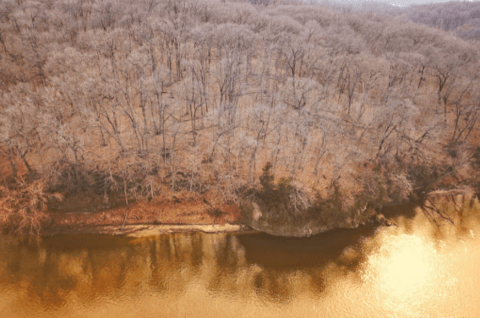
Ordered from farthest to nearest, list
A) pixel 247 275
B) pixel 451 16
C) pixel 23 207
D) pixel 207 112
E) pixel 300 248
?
pixel 451 16
pixel 207 112
pixel 300 248
pixel 23 207
pixel 247 275

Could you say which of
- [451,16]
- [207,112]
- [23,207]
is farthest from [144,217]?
[451,16]

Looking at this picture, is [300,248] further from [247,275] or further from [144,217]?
[144,217]

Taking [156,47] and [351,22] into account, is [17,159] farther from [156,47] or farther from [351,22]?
[351,22]

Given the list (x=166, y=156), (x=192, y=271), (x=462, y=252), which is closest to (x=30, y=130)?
(x=166, y=156)

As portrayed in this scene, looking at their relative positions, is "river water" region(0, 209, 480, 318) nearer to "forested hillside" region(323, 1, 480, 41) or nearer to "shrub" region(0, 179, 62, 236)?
"shrub" region(0, 179, 62, 236)

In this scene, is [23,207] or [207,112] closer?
[23,207]
